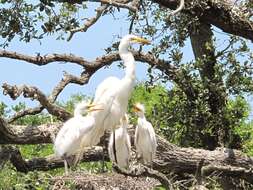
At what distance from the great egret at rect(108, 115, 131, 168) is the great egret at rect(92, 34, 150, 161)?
4.1 inches

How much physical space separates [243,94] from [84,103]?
2.08 m

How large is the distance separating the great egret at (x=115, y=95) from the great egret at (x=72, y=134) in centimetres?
9

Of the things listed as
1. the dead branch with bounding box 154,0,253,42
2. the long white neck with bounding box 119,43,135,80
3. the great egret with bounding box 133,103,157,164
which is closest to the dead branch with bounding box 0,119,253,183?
the great egret with bounding box 133,103,157,164

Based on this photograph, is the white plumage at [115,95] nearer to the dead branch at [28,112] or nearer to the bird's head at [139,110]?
the bird's head at [139,110]

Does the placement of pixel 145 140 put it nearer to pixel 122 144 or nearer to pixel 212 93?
pixel 122 144

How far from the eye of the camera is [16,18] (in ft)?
26.5

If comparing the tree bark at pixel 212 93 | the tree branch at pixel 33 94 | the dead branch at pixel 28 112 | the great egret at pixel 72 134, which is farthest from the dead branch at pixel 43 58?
the tree bark at pixel 212 93

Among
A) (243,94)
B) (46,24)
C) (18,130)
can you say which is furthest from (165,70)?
(18,130)

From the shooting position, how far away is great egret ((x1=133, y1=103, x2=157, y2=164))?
7.45 metres

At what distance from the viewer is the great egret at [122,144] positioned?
7.50m

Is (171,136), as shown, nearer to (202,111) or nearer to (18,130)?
(202,111)

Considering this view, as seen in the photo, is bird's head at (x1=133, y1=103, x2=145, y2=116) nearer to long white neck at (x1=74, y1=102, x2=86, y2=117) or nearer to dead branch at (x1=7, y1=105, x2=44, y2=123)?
long white neck at (x1=74, y1=102, x2=86, y2=117)

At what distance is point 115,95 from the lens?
24.0 ft

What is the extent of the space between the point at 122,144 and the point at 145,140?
0.22m
